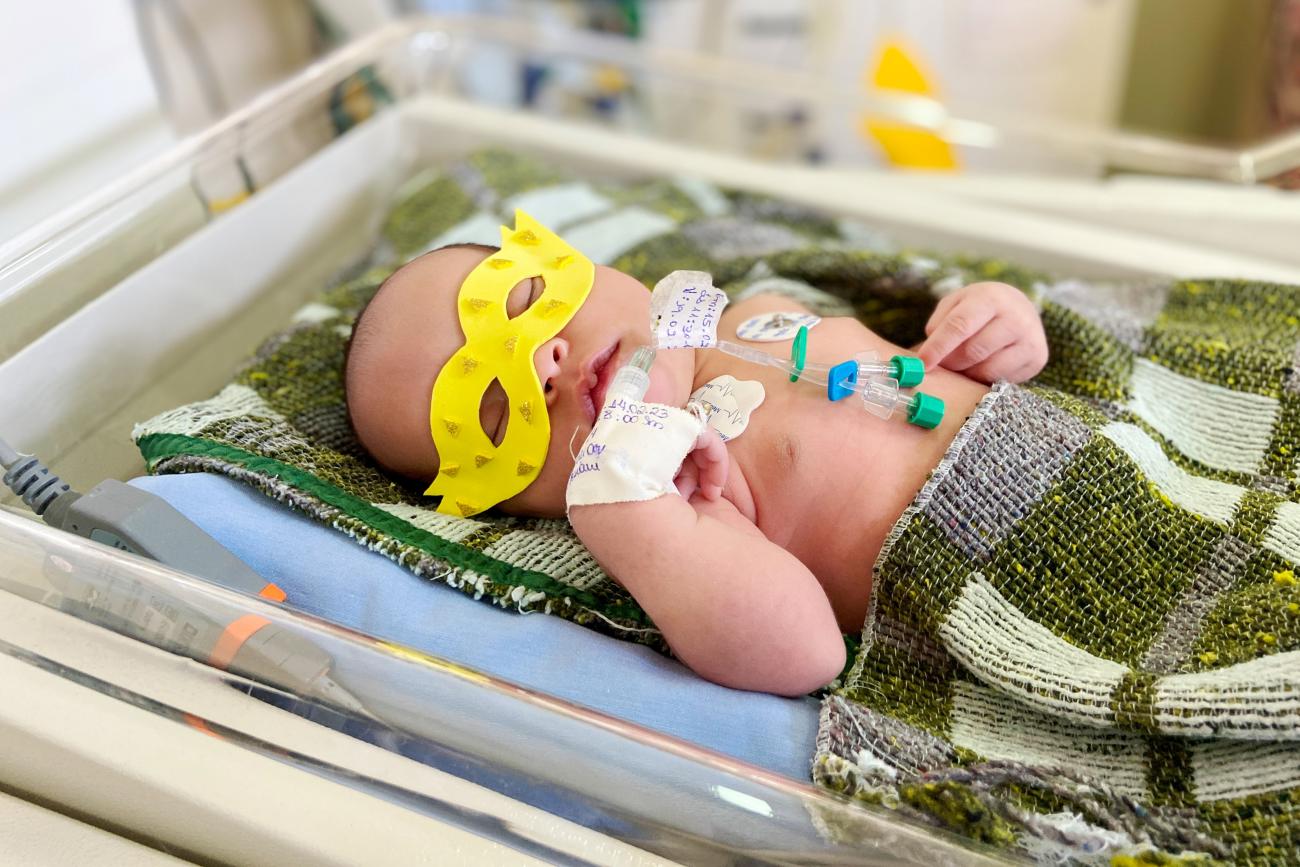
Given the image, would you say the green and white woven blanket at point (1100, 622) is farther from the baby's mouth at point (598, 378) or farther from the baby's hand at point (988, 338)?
the baby's mouth at point (598, 378)

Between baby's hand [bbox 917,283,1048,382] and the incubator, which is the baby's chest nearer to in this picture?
baby's hand [bbox 917,283,1048,382]

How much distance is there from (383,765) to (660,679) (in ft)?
0.70

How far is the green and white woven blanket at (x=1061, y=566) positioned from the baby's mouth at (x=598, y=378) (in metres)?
0.12

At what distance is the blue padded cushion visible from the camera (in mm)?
736

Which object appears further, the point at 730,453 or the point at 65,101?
the point at 65,101

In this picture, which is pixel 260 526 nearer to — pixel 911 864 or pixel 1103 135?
pixel 911 864

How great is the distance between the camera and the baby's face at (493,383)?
0.88 m

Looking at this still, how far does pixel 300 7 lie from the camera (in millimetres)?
2258

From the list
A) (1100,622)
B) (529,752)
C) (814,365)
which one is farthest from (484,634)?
(1100,622)

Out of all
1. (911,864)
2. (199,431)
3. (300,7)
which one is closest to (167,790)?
(199,431)

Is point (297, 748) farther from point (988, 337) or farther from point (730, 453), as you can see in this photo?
point (988, 337)

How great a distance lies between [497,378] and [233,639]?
30cm

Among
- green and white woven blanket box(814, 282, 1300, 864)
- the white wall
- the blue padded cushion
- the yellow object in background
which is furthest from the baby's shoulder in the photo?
the yellow object in background

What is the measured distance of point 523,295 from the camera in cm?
91
